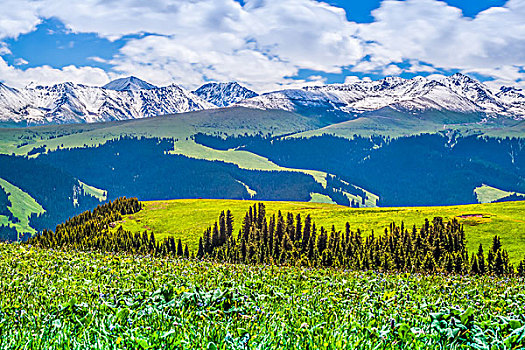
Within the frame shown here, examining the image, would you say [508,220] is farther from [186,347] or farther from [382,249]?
[186,347]

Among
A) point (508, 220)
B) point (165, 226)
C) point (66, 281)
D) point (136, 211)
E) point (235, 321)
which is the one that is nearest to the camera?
point (235, 321)

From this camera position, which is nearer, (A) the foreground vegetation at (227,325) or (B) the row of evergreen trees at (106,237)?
(A) the foreground vegetation at (227,325)

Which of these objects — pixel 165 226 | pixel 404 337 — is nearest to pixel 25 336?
pixel 404 337

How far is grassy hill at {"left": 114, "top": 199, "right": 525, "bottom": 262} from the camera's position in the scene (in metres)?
95.2

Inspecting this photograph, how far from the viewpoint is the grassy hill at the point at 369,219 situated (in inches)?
3750

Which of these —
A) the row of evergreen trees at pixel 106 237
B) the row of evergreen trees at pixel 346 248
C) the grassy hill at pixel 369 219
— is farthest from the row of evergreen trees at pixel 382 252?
the row of evergreen trees at pixel 106 237

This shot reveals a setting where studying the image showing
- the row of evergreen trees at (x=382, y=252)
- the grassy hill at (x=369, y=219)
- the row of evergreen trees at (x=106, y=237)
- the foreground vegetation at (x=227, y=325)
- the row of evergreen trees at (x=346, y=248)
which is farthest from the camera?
the grassy hill at (x=369, y=219)

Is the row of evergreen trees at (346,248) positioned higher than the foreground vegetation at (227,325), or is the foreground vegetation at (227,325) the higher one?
the foreground vegetation at (227,325)

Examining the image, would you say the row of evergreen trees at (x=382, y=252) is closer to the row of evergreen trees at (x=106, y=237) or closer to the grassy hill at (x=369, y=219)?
the grassy hill at (x=369, y=219)

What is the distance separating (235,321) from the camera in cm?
792

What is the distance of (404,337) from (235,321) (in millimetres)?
2883

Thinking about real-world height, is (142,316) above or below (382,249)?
above

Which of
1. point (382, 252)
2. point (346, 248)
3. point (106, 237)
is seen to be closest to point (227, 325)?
point (382, 252)

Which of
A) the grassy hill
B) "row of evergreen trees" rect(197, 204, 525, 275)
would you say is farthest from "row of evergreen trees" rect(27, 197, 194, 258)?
"row of evergreen trees" rect(197, 204, 525, 275)
